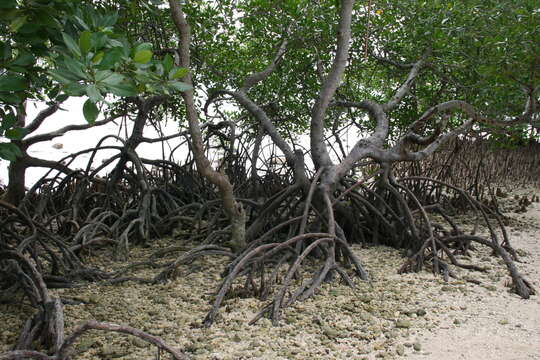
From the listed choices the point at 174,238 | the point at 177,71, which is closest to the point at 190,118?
the point at 177,71

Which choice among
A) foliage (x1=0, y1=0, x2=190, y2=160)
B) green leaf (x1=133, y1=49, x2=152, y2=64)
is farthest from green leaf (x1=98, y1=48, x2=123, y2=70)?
green leaf (x1=133, y1=49, x2=152, y2=64)

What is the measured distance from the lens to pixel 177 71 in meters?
1.49

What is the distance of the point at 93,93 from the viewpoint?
1.11 metres

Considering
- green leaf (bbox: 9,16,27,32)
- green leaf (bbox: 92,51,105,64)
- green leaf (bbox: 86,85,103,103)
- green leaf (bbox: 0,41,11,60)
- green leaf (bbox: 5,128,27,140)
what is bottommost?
green leaf (bbox: 5,128,27,140)

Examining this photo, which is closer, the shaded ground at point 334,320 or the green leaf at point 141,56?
the green leaf at point 141,56

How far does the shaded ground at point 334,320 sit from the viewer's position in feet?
6.71

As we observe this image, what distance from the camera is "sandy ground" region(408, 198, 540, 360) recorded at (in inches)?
81.9

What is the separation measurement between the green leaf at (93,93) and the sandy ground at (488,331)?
153 centimetres

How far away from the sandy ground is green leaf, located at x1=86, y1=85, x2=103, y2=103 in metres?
1.53

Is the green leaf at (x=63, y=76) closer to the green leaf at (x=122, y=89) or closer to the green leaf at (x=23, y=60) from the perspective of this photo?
the green leaf at (x=122, y=89)

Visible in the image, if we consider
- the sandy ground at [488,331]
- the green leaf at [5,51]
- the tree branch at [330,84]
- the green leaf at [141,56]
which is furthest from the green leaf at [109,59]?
the tree branch at [330,84]

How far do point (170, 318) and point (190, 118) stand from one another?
98cm

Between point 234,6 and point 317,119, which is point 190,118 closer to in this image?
point 317,119

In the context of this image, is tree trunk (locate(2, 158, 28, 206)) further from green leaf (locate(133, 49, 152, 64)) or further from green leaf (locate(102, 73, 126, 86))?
green leaf (locate(102, 73, 126, 86))
